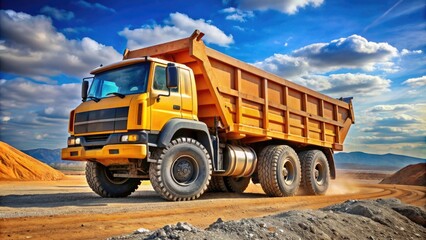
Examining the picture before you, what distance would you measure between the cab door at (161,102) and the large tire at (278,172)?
327 cm

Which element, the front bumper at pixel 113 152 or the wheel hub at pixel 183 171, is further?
the wheel hub at pixel 183 171

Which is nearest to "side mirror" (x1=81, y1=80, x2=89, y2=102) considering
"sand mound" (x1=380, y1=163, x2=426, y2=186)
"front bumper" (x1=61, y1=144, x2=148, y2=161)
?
"front bumper" (x1=61, y1=144, x2=148, y2=161)

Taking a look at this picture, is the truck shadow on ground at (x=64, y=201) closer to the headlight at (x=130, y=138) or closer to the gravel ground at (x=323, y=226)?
the headlight at (x=130, y=138)

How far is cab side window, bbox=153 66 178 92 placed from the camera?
6.96 meters

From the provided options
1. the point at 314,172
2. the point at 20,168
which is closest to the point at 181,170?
the point at 314,172

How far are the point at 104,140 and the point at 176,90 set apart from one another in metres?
1.73

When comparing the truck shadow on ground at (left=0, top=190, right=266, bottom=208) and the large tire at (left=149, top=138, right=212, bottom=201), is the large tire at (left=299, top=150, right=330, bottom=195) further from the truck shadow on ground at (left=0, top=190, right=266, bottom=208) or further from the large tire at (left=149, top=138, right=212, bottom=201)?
the large tire at (left=149, top=138, right=212, bottom=201)

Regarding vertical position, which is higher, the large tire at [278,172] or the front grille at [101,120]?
the front grille at [101,120]

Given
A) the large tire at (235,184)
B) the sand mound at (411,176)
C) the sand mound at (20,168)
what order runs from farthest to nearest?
1. the sand mound at (411,176)
2. the sand mound at (20,168)
3. the large tire at (235,184)

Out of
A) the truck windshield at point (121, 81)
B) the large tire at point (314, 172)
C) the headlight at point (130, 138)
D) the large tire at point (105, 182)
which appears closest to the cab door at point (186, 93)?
the truck windshield at point (121, 81)

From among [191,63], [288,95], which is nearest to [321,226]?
[191,63]

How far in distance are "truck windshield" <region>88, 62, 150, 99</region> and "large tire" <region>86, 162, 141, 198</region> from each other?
1.69 metres

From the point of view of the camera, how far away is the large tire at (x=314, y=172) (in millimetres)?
10703

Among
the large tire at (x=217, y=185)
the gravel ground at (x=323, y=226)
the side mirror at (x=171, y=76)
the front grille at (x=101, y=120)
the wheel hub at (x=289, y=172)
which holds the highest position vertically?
the side mirror at (x=171, y=76)
